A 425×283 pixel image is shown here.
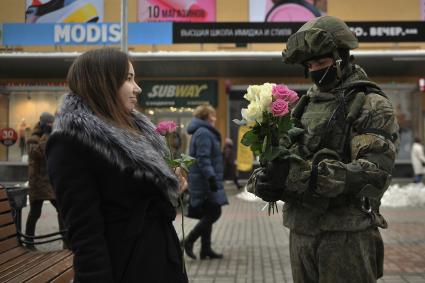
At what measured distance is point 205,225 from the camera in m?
6.81

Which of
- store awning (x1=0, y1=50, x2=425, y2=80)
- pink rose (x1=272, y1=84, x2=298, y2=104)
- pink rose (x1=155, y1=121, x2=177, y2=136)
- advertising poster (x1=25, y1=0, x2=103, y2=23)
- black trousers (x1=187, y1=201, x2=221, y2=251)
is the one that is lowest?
black trousers (x1=187, y1=201, x2=221, y2=251)

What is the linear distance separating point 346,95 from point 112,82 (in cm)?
109

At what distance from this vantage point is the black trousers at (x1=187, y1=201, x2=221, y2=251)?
22.3 feet

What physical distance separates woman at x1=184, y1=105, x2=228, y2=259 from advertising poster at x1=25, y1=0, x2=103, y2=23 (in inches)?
502

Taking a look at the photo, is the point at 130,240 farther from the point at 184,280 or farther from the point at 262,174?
the point at 262,174

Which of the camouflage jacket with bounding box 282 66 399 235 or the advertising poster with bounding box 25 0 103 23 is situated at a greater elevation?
the advertising poster with bounding box 25 0 103 23

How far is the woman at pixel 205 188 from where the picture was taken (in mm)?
6824

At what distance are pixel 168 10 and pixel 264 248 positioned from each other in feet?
43.8

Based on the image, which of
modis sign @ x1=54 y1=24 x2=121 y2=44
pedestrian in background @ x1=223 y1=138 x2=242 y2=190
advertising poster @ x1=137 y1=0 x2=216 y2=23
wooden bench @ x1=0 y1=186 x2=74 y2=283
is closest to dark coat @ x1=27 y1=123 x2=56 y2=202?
wooden bench @ x1=0 y1=186 x2=74 y2=283

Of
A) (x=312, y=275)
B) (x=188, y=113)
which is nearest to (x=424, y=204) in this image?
(x=188, y=113)

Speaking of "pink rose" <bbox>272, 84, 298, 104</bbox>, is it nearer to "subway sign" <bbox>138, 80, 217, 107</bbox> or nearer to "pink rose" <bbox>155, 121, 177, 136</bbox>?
"pink rose" <bbox>155, 121, 177, 136</bbox>

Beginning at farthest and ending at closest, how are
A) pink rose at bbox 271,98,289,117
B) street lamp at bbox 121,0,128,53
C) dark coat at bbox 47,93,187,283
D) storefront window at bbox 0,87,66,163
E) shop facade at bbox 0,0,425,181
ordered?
1. storefront window at bbox 0,87,66,163
2. shop facade at bbox 0,0,425,181
3. street lamp at bbox 121,0,128,53
4. pink rose at bbox 271,98,289,117
5. dark coat at bbox 47,93,187,283

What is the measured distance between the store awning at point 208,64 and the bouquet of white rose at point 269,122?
1341 cm

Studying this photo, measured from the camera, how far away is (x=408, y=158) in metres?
19.9
